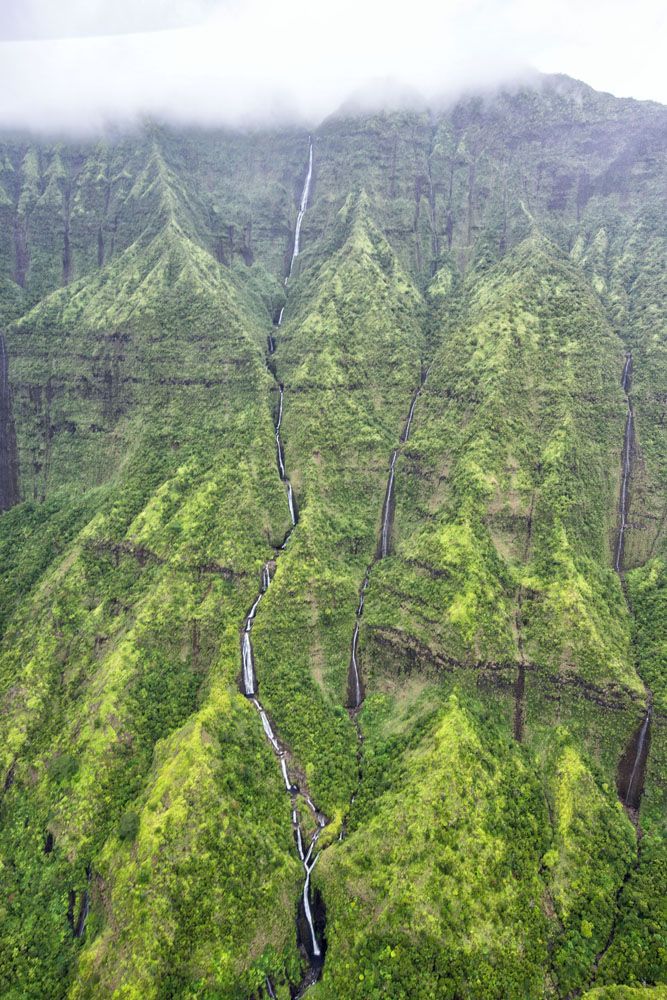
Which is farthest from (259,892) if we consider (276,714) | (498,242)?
(498,242)

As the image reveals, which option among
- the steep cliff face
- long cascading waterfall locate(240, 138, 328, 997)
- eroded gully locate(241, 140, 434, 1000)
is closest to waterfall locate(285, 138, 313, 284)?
eroded gully locate(241, 140, 434, 1000)

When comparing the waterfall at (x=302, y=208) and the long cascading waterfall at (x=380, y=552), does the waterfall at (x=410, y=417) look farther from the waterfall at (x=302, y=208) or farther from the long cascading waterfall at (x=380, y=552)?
the waterfall at (x=302, y=208)

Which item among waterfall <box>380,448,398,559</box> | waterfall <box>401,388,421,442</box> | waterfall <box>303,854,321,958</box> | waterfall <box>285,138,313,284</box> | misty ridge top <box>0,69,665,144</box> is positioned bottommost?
waterfall <box>303,854,321,958</box>

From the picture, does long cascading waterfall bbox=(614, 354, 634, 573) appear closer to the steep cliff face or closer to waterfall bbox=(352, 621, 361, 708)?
waterfall bbox=(352, 621, 361, 708)

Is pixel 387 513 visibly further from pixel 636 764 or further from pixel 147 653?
pixel 636 764

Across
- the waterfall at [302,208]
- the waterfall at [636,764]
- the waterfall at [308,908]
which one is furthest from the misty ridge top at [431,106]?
the waterfall at [308,908]

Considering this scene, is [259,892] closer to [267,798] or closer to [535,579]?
[267,798]

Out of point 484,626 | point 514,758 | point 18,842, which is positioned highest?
point 484,626

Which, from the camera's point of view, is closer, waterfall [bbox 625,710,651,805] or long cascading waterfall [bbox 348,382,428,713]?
waterfall [bbox 625,710,651,805]

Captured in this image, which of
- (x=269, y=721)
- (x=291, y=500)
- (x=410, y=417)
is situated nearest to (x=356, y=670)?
(x=269, y=721)
